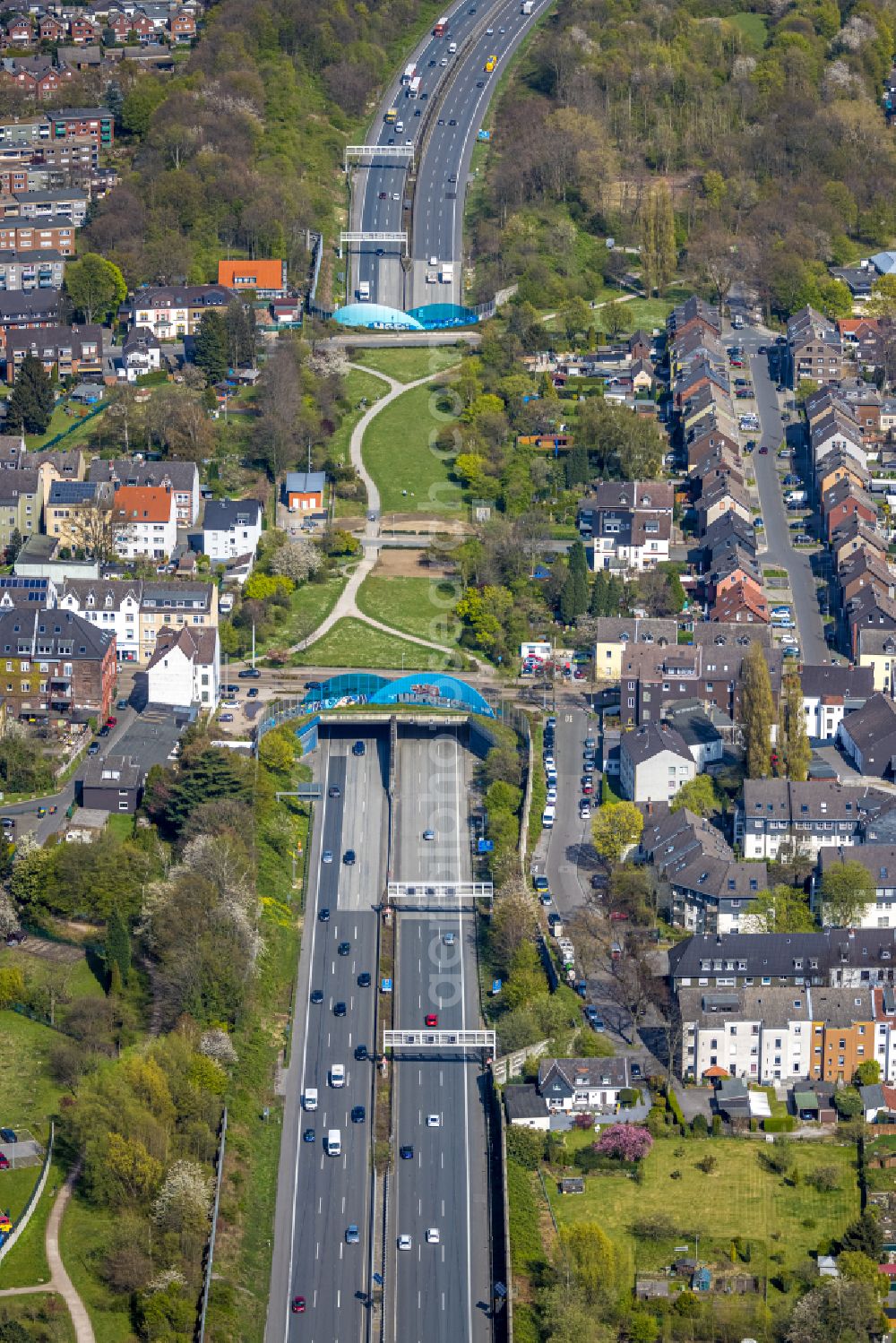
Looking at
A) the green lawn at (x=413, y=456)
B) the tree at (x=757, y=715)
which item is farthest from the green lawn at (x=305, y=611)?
the tree at (x=757, y=715)

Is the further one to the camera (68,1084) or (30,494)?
(30,494)

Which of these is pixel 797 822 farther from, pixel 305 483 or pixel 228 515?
pixel 305 483

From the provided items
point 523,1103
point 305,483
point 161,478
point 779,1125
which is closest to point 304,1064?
point 523,1103

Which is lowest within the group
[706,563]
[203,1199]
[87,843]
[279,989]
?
[203,1199]

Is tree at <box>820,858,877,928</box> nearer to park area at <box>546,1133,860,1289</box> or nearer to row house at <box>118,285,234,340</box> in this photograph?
park area at <box>546,1133,860,1289</box>

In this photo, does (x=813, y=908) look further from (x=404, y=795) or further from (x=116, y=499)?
(x=116, y=499)

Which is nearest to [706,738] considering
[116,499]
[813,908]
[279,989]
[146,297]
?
[813,908]

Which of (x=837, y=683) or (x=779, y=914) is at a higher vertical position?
(x=837, y=683)
